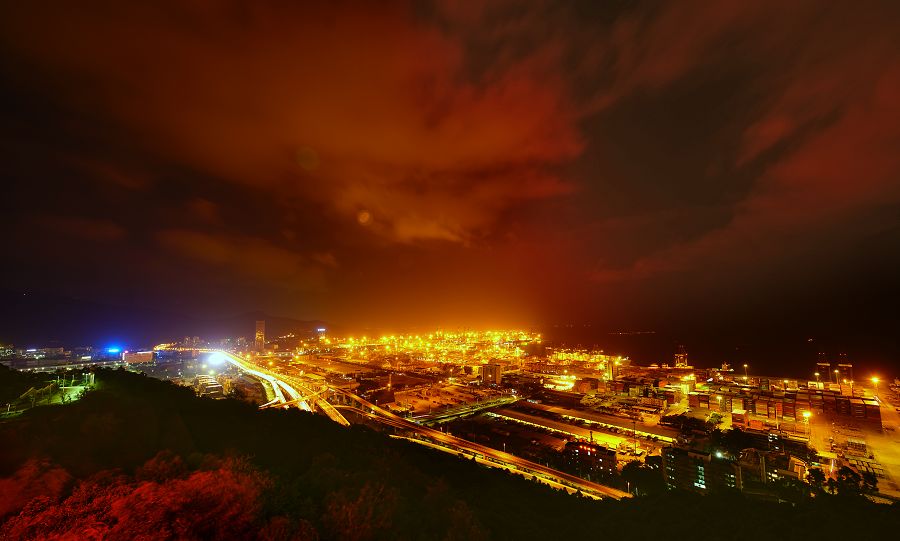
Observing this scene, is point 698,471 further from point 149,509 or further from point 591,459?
point 149,509

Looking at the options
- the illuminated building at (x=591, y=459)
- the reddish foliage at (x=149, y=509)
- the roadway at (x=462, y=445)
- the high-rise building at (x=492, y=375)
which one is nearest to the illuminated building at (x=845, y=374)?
the high-rise building at (x=492, y=375)

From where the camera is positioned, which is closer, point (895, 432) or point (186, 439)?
point (186, 439)

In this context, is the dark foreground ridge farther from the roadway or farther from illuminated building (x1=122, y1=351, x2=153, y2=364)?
illuminated building (x1=122, y1=351, x2=153, y2=364)

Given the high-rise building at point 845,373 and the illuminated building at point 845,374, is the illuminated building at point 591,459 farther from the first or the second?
the high-rise building at point 845,373

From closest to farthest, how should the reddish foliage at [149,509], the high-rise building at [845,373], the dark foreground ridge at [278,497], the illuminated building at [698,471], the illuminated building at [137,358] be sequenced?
the reddish foliage at [149,509] → the dark foreground ridge at [278,497] → the illuminated building at [698,471] → the high-rise building at [845,373] → the illuminated building at [137,358]

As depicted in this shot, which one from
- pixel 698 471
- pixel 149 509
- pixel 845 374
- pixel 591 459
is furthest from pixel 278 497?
pixel 845 374

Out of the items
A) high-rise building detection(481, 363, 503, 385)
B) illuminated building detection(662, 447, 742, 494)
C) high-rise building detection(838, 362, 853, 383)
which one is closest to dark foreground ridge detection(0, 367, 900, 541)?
illuminated building detection(662, 447, 742, 494)

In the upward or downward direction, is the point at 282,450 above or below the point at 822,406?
above

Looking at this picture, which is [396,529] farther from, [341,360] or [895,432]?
[341,360]

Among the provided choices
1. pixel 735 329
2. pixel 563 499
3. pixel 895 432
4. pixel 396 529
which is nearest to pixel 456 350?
pixel 895 432
